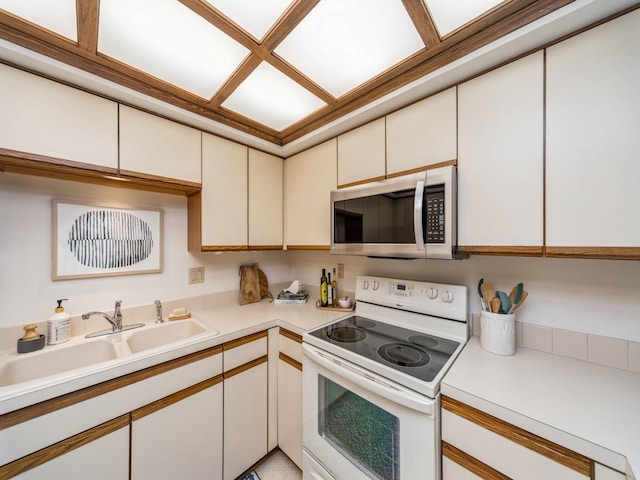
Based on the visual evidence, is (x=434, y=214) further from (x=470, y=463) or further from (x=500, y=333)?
(x=470, y=463)

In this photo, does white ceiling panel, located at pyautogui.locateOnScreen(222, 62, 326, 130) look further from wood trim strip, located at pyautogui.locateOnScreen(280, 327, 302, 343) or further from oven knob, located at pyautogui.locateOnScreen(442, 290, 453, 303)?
wood trim strip, located at pyautogui.locateOnScreen(280, 327, 302, 343)

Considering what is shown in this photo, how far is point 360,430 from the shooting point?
1.14 m

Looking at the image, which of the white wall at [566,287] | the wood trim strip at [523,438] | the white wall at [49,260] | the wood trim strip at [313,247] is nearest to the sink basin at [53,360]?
the white wall at [49,260]

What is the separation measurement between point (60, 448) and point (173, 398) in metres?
0.38

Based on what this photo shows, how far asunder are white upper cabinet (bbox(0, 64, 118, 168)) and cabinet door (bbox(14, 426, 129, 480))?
49.6 inches

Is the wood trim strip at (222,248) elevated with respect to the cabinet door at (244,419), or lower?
elevated

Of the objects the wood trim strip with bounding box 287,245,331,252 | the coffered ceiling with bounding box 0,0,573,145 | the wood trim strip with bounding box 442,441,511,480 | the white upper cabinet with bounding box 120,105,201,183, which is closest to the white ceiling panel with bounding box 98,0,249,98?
the coffered ceiling with bounding box 0,0,573,145

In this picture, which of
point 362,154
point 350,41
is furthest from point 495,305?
point 350,41

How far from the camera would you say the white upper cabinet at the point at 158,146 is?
129 cm

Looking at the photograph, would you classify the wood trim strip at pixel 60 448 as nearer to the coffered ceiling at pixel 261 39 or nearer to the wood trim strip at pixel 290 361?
the wood trim strip at pixel 290 361

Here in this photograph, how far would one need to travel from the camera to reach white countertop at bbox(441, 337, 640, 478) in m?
0.65

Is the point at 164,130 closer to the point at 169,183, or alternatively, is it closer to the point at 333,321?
the point at 169,183

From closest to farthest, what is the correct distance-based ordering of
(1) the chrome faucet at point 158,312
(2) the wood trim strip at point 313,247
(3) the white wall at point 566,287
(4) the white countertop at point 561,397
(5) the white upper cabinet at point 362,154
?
(4) the white countertop at point 561,397, (3) the white wall at point 566,287, (5) the white upper cabinet at point 362,154, (1) the chrome faucet at point 158,312, (2) the wood trim strip at point 313,247

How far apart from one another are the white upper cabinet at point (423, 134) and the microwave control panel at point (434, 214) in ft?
0.59
